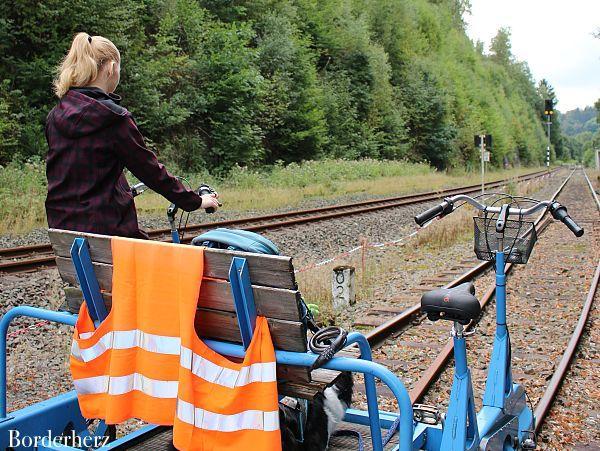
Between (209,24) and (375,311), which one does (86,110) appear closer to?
(375,311)


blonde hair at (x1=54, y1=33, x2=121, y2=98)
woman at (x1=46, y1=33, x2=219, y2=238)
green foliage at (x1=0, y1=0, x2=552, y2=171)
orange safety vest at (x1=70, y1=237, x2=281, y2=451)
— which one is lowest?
orange safety vest at (x1=70, y1=237, x2=281, y2=451)

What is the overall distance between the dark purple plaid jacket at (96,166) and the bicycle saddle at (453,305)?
1.18 meters

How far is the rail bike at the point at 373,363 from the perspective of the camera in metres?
2.35

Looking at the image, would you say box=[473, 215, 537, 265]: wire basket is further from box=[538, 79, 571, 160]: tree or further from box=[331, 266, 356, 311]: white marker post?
box=[538, 79, 571, 160]: tree

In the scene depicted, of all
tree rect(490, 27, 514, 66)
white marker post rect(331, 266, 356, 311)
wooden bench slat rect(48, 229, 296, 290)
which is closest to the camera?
wooden bench slat rect(48, 229, 296, 290)

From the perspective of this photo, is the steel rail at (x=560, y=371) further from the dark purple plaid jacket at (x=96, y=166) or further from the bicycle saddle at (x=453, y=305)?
the dark purple plaid jacket at (x=96, y=166)

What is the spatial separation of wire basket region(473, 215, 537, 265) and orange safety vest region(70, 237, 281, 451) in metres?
1.72

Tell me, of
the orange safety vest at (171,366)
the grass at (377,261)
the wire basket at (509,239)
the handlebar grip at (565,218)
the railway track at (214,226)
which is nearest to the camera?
the orange safety vest at (171,366)

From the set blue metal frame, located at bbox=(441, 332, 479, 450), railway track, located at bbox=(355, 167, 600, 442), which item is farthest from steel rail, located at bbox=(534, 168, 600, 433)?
blue metal frame, located at bbox=(441, 332, 479, 450)

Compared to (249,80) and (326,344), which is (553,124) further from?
(326,344)

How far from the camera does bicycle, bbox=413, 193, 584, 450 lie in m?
2.77

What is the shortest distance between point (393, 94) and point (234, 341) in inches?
1782

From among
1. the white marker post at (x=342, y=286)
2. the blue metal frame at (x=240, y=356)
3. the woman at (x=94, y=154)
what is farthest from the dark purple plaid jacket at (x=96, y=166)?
the white marker post at (x=342, y=286)

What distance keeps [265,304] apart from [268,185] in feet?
70.4
